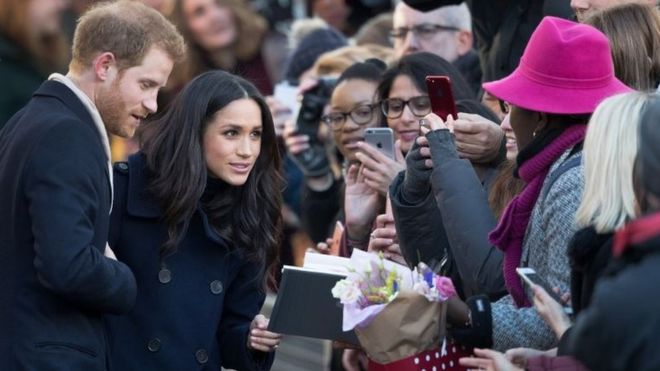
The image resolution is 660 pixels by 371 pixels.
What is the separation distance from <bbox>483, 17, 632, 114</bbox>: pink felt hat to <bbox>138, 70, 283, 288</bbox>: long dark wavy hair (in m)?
1.44

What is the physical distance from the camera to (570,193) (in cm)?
416

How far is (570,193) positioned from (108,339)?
2011mm

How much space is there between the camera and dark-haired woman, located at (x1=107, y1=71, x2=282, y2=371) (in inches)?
214

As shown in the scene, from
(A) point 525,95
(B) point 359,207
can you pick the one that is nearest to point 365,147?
(B) point 359,207

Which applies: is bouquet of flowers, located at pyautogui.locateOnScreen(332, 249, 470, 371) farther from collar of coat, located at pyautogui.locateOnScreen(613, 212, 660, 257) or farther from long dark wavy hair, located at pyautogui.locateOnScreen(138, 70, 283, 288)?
collar of coat, located at pyautogui.locateOnScreen(613, 212, 660, 257)

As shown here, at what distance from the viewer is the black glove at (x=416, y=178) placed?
5.09 meters

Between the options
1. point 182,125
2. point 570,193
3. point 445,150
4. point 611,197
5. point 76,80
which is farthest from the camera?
point 182,125

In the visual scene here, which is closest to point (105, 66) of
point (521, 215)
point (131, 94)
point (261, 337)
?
point (131, 94)

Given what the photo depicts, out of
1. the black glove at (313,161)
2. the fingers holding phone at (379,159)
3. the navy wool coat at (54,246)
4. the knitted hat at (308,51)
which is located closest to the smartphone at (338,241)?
the fingers holding phone at (379,159)

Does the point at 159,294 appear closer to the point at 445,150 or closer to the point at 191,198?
the point at 191,198

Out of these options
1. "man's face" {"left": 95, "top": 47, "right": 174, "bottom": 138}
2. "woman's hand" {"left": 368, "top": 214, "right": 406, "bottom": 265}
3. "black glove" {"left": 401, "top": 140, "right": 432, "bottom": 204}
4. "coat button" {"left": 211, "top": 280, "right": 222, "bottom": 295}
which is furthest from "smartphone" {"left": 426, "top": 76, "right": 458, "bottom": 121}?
"coat button" {"left": 211, "top": 280, "right": 222, "bottom": 295}

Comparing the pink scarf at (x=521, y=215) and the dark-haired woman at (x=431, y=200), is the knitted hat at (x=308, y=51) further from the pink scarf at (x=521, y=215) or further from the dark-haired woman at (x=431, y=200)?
the pink scarf at (x=521, y=215)

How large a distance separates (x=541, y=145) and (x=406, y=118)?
188cm

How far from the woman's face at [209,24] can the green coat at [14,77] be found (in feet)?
5.76
